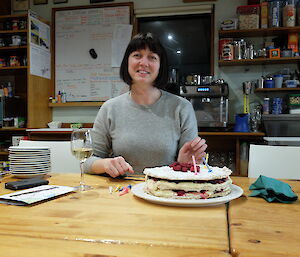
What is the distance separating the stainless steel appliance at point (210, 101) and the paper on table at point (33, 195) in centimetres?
225

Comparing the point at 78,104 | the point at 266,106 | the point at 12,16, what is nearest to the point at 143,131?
the point at 266,106

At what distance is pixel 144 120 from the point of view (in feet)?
5.36

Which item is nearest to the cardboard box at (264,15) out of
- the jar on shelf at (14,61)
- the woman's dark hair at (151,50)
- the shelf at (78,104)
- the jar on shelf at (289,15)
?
the jar on shelf at (289,15)

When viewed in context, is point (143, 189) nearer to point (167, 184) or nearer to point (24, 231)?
point (167, 184)

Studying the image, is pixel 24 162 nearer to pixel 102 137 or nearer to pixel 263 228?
pixel 102 137

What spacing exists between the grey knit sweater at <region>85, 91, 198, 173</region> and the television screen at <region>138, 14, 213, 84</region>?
6.58 ft

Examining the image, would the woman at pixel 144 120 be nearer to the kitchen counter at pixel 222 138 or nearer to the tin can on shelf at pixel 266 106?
the kitchen counter at pixel 222 138

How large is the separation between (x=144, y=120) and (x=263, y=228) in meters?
1.06

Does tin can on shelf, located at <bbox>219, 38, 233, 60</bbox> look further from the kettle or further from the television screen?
the kettle

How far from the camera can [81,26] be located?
3854 millimetres

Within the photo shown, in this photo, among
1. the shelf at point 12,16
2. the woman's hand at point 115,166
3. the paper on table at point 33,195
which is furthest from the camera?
the shelf at point 12,16

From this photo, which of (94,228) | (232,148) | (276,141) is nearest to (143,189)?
(94,228)

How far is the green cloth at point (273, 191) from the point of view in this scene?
88 centimetres

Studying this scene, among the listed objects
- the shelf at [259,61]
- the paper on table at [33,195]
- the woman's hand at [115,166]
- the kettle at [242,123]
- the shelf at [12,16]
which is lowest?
the paper on table at [33,195]
